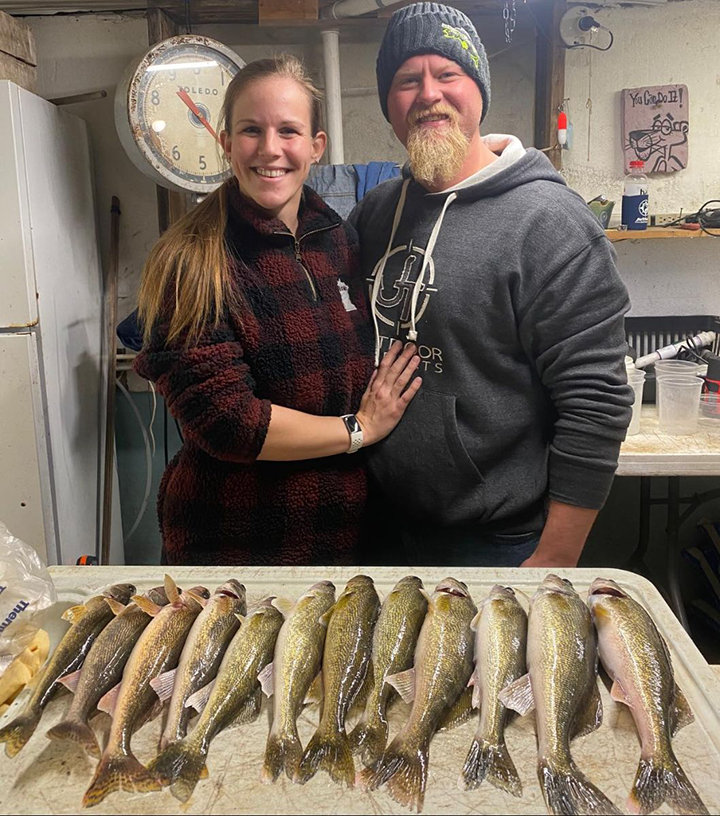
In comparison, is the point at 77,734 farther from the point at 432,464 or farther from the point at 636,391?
the point at 636,391

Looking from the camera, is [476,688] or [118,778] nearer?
[118,778]

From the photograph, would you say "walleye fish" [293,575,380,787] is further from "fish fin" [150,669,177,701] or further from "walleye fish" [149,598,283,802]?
"fish fin" [150,669,177,701]

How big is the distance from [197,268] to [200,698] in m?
0.94

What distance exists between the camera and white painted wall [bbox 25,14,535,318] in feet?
9.50

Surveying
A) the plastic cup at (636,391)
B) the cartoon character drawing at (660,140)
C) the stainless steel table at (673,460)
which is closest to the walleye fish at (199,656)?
the stainless steel table at (673,460)

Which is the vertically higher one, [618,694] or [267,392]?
[267,392]

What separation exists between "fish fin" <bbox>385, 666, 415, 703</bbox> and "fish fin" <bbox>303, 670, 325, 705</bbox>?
4.2 inches

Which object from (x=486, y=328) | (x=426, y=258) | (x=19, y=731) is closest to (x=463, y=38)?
(x=426, y=258)

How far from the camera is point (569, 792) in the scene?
2.91 feet

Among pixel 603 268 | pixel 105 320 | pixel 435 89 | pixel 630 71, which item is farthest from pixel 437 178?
pixel 105 320

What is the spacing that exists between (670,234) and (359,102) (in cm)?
138

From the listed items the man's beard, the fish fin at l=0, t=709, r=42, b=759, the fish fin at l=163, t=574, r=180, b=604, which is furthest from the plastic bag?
the man's beard

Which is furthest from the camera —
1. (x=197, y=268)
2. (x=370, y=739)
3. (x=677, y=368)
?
(x=677, y=368)

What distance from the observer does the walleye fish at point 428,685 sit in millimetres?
916
